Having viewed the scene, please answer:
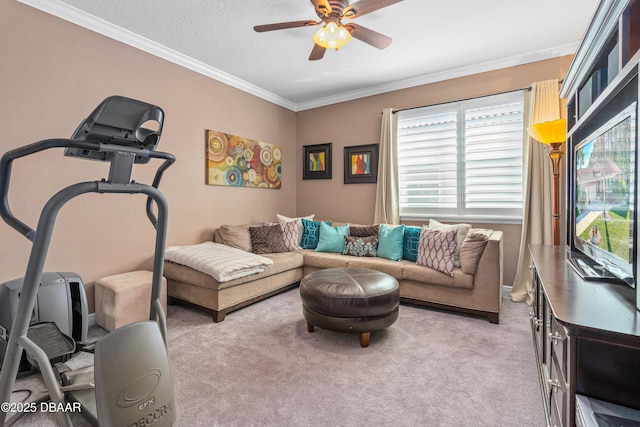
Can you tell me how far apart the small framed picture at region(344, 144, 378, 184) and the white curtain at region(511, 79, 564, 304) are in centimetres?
184

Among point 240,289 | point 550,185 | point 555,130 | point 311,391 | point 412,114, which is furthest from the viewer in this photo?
point 412,114

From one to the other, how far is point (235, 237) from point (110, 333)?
7.91 ft

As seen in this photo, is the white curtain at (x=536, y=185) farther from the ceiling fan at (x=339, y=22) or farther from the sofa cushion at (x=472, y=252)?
the ceiling fan at (x=339, y=22)

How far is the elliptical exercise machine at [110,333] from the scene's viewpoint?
1183mm

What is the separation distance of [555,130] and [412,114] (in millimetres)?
1766

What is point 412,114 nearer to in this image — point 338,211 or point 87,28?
point 338,211

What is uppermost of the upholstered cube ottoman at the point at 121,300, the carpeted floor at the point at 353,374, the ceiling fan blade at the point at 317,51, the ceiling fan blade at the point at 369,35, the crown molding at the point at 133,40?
the crown molding at the point at 133,40

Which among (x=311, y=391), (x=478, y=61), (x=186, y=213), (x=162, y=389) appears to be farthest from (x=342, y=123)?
(x=162, y=389)

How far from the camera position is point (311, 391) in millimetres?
1799

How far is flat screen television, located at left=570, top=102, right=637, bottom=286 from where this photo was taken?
48.5 inches

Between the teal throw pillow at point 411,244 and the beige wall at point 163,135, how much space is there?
101 centimetres

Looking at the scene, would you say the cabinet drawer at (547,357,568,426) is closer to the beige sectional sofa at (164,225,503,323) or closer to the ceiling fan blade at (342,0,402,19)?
the beige sectional sofa at (164,225,503,323)

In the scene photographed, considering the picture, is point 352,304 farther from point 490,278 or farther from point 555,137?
point 555,137

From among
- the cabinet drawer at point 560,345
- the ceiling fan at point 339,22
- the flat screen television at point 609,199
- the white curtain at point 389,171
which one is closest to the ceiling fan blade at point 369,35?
the ceiling fan at point 339,22
